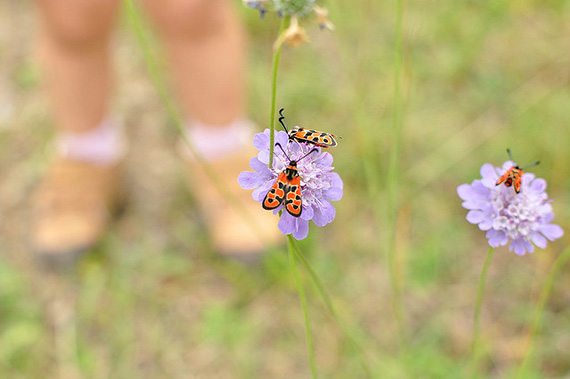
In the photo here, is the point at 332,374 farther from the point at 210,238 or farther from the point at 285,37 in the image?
the point at 285,37

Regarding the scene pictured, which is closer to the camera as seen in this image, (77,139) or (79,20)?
(79,20)

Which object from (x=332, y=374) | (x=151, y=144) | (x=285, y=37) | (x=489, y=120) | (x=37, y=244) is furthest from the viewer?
(x=151, y=144)

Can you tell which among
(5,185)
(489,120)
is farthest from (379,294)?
(5,185)

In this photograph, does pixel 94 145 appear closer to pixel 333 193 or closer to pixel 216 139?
pixel 216 139

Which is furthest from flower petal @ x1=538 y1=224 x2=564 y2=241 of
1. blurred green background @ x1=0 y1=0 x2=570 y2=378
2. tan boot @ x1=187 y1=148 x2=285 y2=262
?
tan boot @ x1=187 y1=148 x2=285 y2=262

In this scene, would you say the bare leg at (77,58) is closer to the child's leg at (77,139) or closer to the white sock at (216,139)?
the child's leg at (77,139)

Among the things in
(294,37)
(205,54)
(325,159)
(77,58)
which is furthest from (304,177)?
(77,58)
